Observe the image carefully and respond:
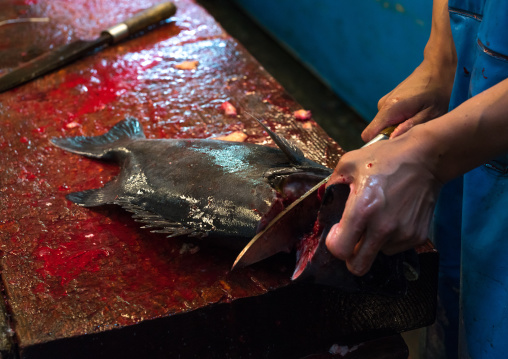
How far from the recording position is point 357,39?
5.57 meters

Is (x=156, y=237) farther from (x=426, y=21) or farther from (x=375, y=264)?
(x=426, y=21)

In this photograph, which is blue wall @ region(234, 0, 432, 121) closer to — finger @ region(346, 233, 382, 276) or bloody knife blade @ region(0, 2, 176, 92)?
bloody knife blade @ region(0, 2, 176, 92)

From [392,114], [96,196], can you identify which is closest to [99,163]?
[96,196]

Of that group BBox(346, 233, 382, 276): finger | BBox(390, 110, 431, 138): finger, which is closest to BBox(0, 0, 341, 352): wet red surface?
BBox(346, 233, 382, 276): finger

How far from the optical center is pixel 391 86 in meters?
5.16

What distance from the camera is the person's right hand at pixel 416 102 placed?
2.23 meters

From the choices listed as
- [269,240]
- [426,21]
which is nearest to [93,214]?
[269,240]

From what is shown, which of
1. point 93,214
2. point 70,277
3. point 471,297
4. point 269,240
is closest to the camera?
point 269,240

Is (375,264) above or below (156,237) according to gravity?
above

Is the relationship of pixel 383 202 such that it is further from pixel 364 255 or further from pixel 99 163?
pixel 99 163

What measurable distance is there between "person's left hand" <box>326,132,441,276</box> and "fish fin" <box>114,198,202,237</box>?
0.70 m

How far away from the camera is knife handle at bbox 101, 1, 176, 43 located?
397 cm

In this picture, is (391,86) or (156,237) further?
(391,86)

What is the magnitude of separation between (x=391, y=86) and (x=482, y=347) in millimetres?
3523
